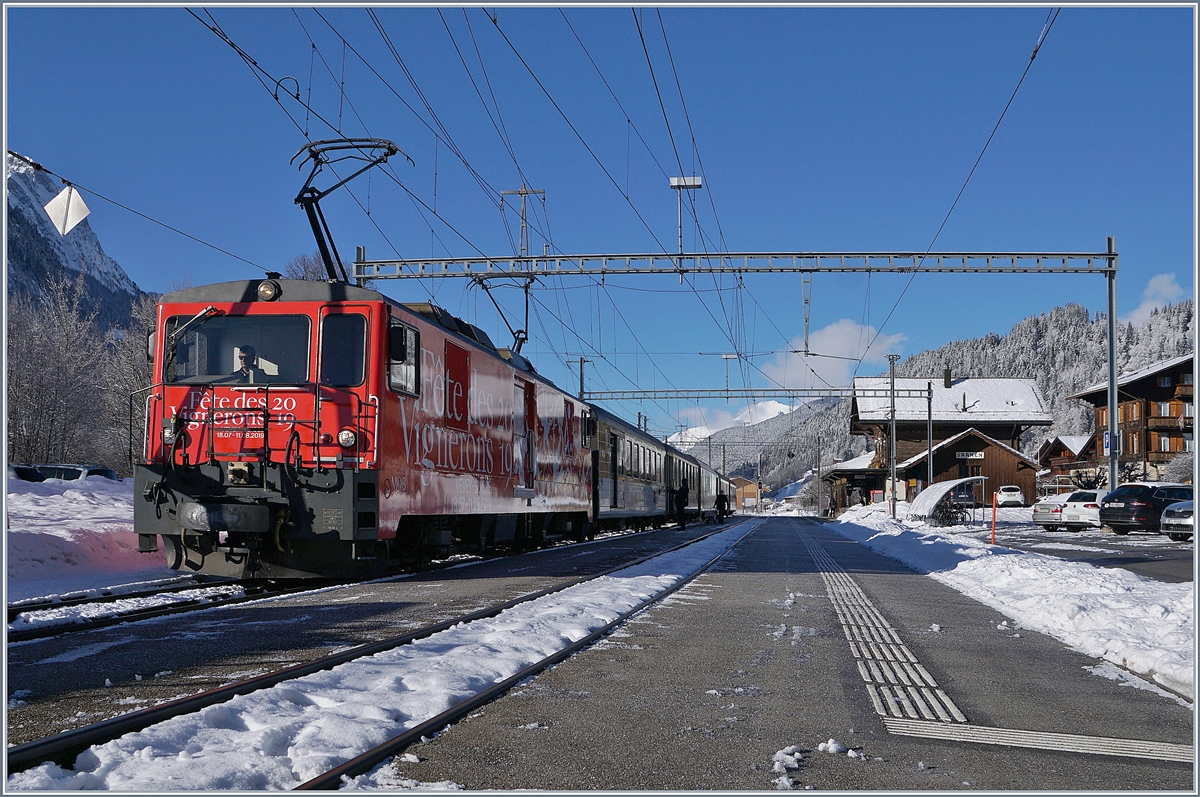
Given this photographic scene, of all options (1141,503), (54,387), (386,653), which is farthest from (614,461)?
(54,387)

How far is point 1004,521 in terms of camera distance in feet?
144

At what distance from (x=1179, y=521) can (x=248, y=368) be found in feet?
78.0

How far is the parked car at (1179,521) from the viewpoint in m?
24.5

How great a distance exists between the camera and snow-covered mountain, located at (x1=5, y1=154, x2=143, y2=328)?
110938mm

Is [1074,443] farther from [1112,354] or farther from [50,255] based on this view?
[50,255]

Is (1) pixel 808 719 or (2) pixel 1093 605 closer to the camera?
(1) pixel 808 719

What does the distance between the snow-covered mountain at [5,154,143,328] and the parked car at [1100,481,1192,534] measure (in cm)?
9058

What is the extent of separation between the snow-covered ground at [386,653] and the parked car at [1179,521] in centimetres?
1020

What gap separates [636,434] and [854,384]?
155ft

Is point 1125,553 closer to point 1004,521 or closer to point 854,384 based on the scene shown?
point 1004,521

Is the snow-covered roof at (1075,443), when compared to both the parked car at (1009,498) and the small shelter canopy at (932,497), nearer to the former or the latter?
the parked car at (1009,498)

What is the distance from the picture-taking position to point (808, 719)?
16.7 ft

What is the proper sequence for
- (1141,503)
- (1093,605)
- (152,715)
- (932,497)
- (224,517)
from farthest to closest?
(932,497), (1141,503), (224,517), (1093,605), (152,715)

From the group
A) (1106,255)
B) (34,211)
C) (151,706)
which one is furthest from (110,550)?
(34,211)
